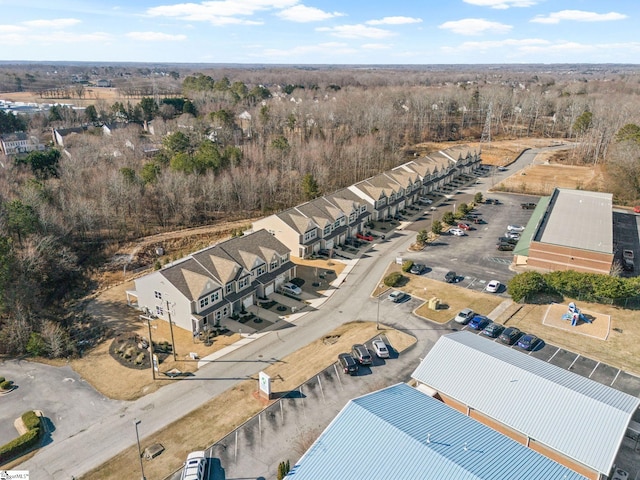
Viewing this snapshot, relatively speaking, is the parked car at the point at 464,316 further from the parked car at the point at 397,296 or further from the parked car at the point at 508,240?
the parked car at the point at 508,240

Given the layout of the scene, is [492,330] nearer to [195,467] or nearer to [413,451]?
[413,451]

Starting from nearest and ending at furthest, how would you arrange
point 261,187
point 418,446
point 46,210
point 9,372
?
point 418,446 → point 9,372 → point 46,210 → point 261,187

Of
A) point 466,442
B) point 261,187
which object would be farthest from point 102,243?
point 466,442

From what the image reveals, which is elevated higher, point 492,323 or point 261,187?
point 261,187

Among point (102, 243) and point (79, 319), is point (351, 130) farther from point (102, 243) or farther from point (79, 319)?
point (79, 319)

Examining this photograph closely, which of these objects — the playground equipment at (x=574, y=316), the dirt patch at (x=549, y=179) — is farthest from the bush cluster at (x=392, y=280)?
the dirt patch at (x=549, y=179)

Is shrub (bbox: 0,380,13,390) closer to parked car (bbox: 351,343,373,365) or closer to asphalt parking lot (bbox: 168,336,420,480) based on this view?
asphalt parking lot (bbox: 168,336,420,480)

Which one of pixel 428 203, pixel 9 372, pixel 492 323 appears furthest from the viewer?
pixel 428 203

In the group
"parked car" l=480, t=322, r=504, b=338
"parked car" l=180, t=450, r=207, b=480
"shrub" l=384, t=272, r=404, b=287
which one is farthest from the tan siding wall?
"shrub" l=384, t=272, r=404, b=287
